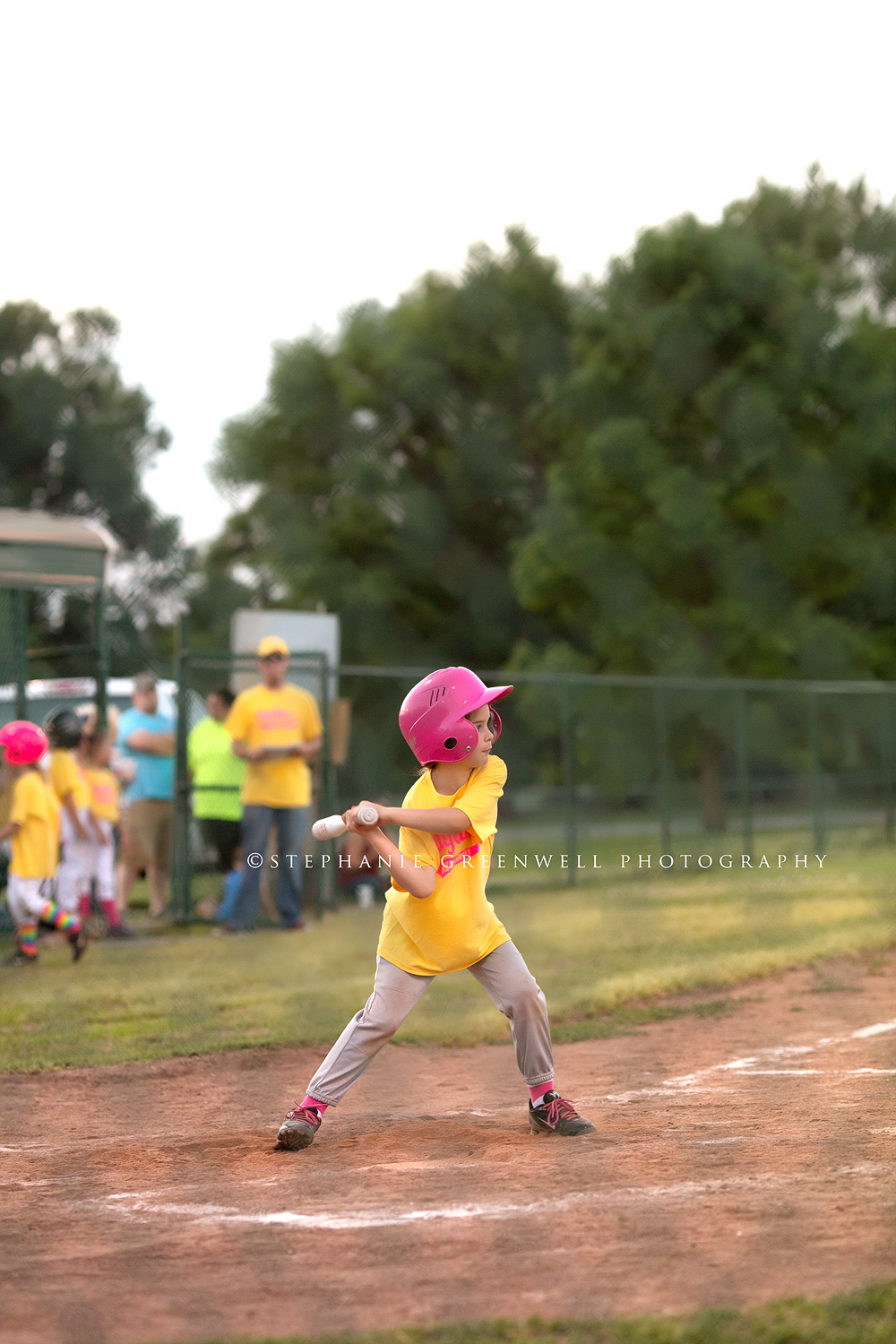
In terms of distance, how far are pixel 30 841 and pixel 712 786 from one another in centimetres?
1149

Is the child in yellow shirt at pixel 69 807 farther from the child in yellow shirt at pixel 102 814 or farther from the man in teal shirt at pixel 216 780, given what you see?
the man in teal shirt at pixel 216 780

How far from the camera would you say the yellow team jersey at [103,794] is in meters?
9.62

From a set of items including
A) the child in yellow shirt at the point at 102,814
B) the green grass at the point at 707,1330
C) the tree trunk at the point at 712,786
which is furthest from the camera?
the tree trunk at the point at 712,786

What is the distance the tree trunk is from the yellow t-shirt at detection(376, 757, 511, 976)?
12954 mm

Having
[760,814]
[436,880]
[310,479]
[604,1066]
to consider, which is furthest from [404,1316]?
[310,479]

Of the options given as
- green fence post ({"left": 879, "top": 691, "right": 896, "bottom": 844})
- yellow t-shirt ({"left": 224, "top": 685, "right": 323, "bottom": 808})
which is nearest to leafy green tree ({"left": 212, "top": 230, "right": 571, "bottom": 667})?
green fence post ({"left": 879, "top": 691, "right": 896, "bottom": 844})

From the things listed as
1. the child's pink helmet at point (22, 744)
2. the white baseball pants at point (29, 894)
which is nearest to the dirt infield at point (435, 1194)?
the white baseball pants at point (29, 894)

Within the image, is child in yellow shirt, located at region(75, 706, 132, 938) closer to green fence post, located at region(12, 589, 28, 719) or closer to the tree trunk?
green fence post, located at region(12, 589, 28, 719)

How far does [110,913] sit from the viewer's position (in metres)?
9.80

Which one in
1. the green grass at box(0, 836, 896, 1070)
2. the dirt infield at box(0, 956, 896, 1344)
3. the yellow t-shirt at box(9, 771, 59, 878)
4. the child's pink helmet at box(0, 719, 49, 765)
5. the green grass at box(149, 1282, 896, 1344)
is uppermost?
the child's pink helmet at box(0, 719, 49, 765)

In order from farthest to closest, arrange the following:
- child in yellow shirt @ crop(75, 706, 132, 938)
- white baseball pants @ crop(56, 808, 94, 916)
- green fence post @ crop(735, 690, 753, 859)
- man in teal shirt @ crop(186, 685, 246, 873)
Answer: green fence post @ crop(735, 690, 753, 859)
man in teal shirt @ crop(186, 685, 246, 873)
child in yellow shirt @ crop(75, 706, 132, 938)
white baseball pants @ crop(56, 808, 94, 916)

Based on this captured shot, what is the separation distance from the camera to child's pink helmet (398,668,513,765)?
4.27 metres

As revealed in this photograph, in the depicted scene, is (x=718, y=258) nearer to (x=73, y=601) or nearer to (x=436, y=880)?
(x=73, y=601)

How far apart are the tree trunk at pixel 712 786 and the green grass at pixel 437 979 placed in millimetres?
5125
